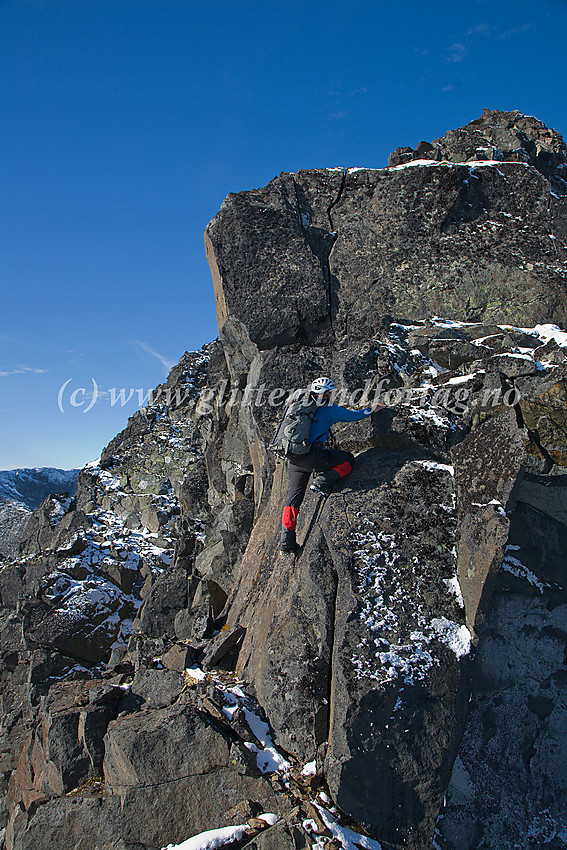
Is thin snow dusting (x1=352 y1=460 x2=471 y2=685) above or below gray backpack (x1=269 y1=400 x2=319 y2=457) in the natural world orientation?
below

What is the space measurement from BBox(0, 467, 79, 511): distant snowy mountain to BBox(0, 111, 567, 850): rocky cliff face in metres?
61.3

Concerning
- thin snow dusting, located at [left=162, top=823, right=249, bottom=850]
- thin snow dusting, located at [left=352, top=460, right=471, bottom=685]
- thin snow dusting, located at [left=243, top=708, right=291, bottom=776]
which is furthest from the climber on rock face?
thin snow dusting, located at [left=162, top=823, right=249, bottom=850]

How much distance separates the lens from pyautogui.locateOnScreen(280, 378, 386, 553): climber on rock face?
9.34 metres

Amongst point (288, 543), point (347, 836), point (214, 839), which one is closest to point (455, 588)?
point (288, 543)

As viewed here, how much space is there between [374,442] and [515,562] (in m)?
3.29

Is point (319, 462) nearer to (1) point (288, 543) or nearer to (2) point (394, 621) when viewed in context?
(1) point (288, 543)

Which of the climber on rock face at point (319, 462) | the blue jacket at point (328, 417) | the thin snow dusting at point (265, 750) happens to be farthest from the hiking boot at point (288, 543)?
the thin snow dusting at point (265, 750)

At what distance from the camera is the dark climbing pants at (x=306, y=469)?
9422 mm

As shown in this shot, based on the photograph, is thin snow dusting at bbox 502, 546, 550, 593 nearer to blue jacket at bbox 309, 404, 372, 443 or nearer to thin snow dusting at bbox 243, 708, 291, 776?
blue jacket at bbox 309, 404, 372, 443

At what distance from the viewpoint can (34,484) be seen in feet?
256

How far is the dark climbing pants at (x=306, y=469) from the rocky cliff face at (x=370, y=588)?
0.29 meters

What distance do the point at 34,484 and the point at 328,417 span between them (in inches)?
3104

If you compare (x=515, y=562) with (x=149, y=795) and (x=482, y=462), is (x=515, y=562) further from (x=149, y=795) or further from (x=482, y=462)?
(x=149, y=795)

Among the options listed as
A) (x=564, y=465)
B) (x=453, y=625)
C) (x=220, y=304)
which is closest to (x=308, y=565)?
(x=453, y=625)
